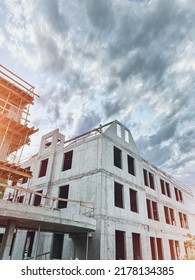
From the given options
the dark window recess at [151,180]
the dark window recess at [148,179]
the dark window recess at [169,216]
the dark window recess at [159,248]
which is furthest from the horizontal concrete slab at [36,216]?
the dark window recess at [169,216]

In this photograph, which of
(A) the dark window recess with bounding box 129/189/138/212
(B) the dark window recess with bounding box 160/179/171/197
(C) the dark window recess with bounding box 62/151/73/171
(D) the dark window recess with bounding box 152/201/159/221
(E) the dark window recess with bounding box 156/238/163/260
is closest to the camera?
(A) the dark window recess with bounding box 129/189/138/212

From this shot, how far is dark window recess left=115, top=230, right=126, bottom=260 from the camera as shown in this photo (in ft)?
45.5

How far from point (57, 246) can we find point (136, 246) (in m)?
6.51

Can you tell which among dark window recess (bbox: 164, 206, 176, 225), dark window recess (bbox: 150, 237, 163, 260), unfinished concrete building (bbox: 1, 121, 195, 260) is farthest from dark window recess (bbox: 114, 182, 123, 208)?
dark window recess (bbox: 164, 206, 176, 225)

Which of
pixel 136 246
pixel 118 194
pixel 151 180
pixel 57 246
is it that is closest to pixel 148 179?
pixel 151 180

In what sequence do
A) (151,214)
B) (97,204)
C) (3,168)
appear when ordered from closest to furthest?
(3,168) < (97,204) < (151,214)

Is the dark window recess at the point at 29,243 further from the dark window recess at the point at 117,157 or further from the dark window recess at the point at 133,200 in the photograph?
the dark window recess at the point at 117,157

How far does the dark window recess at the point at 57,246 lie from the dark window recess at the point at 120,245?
14.7ft

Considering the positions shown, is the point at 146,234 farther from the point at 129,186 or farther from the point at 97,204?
→ the point at 97,204

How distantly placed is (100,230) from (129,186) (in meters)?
5.69

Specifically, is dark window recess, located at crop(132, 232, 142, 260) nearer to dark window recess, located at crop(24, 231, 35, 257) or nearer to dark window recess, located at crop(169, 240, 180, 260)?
dark window recess, located at crop(169, 240, 180, 260)

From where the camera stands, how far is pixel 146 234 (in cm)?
1681
